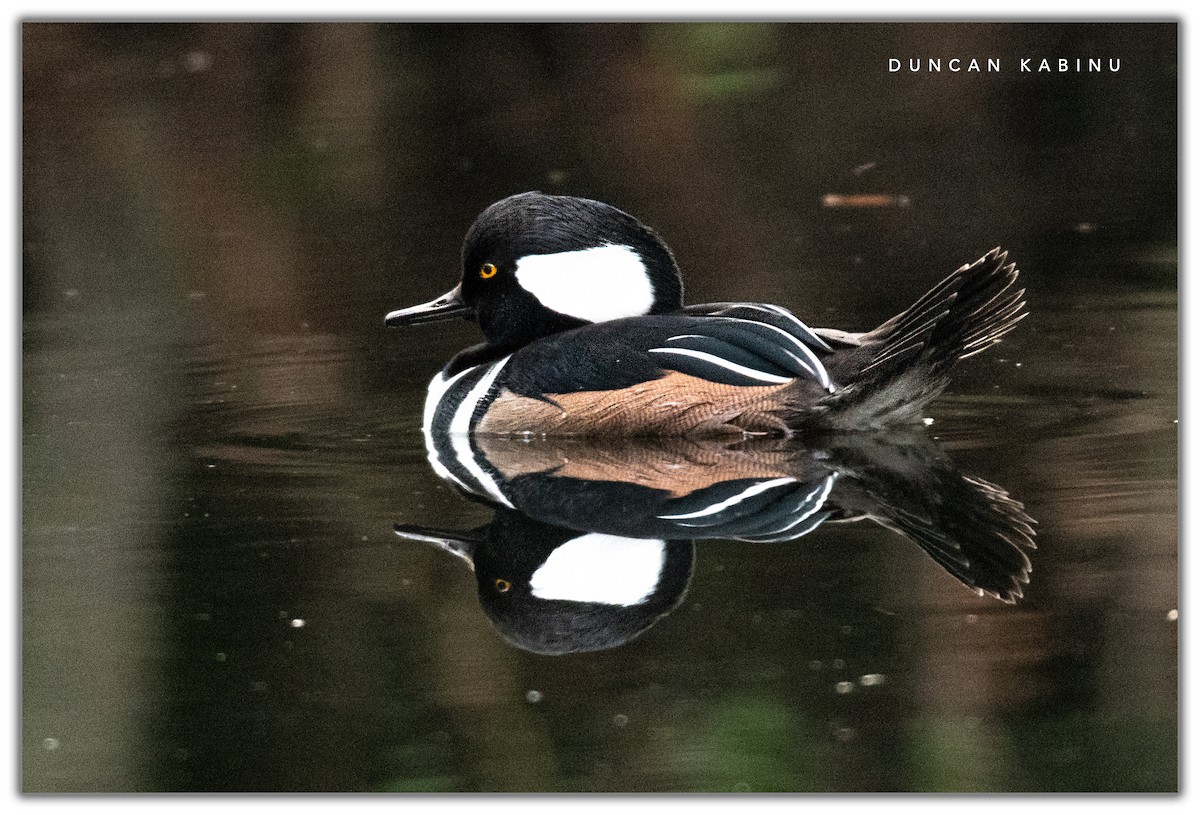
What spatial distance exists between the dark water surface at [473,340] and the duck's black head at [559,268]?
0.85m

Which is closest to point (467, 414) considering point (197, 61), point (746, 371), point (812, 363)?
point (746, 371)

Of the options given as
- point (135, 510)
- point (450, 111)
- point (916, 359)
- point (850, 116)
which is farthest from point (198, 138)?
point (916, 359)

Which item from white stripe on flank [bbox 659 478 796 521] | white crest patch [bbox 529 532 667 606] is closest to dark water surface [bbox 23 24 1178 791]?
white crest patch [bbox 529 532 667 606]

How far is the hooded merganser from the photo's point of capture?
8.27m

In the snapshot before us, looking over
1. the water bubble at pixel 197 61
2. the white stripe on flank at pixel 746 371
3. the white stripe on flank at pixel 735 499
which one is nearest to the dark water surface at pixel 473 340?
the water bubble at pixel 197 61

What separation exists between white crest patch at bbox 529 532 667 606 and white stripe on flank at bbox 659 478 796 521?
293 millimetres

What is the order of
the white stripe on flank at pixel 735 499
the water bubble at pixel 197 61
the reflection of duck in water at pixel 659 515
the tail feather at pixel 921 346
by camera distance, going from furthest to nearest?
the water bubble at pixel 197 61
the tail feather at pixel 921 346
the white stripe on flank at pixel 735 499
the reflection of duck in water at pixel 659 515

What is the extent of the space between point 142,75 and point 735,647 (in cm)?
1019

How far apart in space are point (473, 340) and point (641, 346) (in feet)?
9.31

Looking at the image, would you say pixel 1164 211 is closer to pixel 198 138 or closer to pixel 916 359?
pixel 916 359

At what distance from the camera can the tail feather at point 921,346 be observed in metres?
8.02

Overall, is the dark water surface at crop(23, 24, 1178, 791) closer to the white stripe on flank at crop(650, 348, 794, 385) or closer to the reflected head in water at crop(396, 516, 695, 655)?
the reflected head in water at crop(396, 516, 695, 655)

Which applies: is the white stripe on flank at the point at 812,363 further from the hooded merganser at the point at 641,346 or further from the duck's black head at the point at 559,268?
the duck's black head at the point at 559,268

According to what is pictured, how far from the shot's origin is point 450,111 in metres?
14.9
